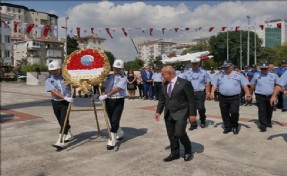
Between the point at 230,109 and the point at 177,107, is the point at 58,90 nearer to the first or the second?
the point at 177,107

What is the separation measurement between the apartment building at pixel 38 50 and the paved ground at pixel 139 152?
80.1m

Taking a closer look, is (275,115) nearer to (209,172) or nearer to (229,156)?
(229,156)

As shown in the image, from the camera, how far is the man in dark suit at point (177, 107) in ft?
17.4

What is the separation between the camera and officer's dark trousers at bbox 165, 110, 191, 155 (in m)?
5.29

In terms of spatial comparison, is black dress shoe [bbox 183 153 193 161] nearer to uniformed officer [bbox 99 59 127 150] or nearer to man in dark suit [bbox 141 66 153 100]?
uniformed officer [bbox 99 59 127 150]

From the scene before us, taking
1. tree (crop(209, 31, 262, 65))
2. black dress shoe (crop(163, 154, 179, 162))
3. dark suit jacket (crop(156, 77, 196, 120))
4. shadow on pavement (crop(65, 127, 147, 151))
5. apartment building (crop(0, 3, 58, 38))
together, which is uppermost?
apartment building (crop(0, 3, 58, 38))

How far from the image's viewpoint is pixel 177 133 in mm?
5309

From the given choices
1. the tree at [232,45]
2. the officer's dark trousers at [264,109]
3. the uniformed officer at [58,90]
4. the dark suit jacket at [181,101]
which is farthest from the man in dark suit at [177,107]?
the tree at [232,45]

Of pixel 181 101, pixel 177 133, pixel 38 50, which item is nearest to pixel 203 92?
pixel 181 101

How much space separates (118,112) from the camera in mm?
6617

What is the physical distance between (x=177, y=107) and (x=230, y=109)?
8.93 feet

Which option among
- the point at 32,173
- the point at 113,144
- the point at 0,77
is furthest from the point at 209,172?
the point at 0,77

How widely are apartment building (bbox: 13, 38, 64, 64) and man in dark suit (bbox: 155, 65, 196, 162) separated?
83.5 m

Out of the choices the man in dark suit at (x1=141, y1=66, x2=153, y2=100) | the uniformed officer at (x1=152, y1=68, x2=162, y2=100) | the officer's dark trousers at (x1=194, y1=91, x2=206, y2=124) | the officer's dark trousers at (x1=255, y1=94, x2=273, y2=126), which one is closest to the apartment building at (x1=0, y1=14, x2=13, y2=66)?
the man in dark suit at (x1=141, y1=66, x2=153, y2=100)
